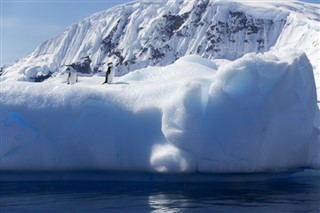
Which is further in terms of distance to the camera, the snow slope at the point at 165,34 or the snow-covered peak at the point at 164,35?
the snow-covered peak at the point at 164,35

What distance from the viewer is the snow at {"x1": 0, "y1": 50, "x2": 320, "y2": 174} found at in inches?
535

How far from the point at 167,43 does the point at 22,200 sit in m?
127

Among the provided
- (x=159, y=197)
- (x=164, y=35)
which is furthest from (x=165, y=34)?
(x=159, y=197)

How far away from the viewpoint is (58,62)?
478 feet

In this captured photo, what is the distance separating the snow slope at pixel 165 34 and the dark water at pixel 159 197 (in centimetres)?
10631

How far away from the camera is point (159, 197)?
11969 mm

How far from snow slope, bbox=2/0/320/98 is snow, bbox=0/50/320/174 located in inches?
4130

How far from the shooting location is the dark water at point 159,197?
1081 cm

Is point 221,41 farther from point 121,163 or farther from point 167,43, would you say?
point 121,163

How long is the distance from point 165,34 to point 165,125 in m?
128

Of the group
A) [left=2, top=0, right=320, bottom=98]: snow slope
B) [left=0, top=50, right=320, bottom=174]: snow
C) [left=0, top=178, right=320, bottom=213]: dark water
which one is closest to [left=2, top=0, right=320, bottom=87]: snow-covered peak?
[left=2, top=0, right=320, bottom=98]: snow slope

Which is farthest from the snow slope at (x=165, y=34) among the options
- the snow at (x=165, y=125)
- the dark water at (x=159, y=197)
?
the dark water at (x=159, y=197)

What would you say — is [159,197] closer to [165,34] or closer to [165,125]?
[165,125]

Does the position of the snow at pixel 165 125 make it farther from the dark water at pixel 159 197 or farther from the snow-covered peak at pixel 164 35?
the snow-covered peak at pixel 164 35
